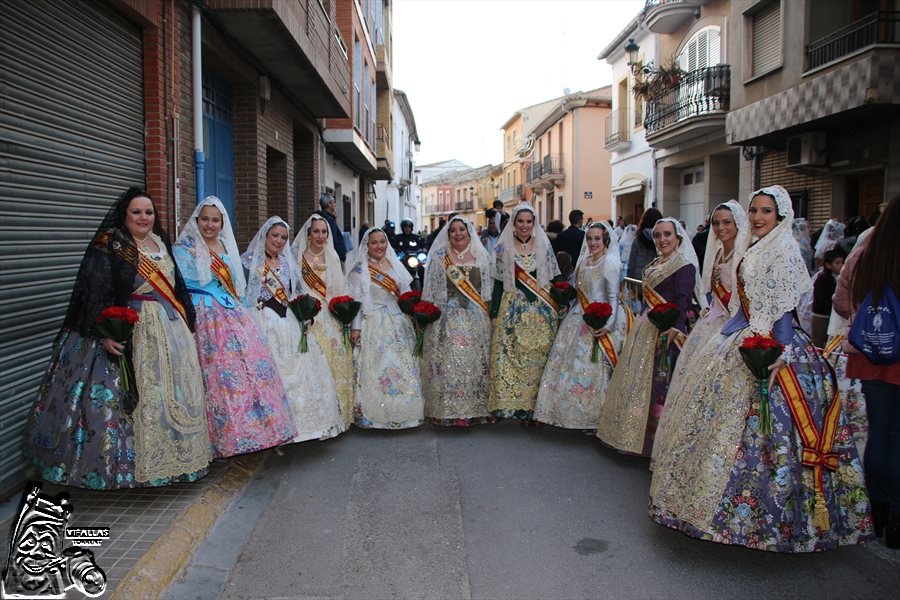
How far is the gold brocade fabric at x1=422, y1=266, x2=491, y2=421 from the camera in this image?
20.5 ft

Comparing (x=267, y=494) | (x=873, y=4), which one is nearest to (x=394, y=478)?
(x=267, y=494)

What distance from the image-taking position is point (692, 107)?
17.5m

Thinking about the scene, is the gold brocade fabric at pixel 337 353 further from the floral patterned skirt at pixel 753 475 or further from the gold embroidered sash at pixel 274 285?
the floral patterned skirt at pixel 753 475

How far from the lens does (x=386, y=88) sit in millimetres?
26938

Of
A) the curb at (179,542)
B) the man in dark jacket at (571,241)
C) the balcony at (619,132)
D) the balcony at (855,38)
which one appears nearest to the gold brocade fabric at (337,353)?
the curb at (179,542)

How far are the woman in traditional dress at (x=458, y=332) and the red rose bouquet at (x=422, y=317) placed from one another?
119 mm

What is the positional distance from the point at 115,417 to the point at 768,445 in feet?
11.9

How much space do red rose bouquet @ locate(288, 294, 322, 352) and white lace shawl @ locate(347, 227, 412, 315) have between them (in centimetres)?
74

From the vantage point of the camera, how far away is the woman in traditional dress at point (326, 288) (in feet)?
19.9

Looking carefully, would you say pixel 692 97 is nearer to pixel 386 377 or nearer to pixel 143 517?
pixel 386 377

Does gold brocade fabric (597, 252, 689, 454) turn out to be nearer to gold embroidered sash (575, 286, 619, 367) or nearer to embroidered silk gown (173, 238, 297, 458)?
gold embroidered sash (575, 286, 619, 367)

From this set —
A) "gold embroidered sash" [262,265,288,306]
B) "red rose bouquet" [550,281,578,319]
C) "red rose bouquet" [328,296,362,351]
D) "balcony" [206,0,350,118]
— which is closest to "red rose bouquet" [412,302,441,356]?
"red rose bouquet" [328,296,362,351]

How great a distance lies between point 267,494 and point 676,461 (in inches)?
105

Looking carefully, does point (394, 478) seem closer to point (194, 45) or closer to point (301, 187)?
point (194, 45)
